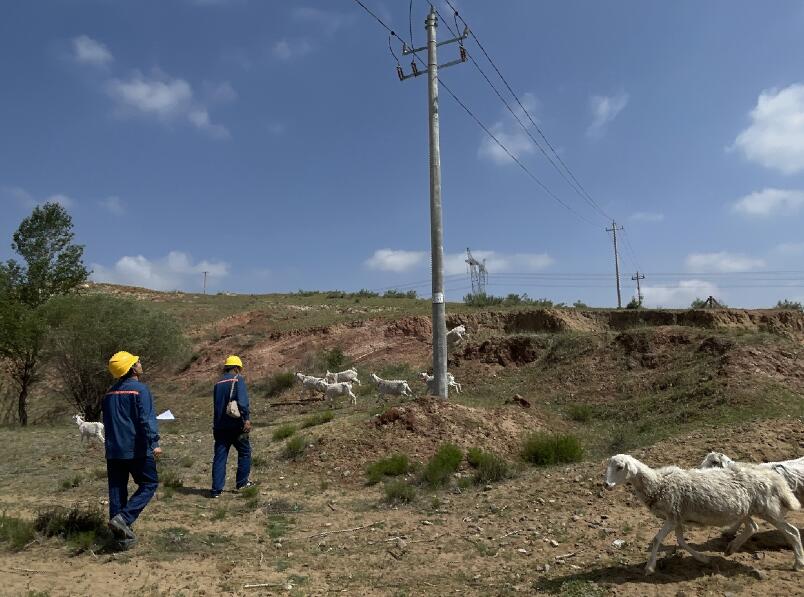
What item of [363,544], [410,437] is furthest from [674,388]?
[363,544]

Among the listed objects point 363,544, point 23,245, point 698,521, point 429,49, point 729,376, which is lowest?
point 363,544

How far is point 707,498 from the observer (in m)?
5.08

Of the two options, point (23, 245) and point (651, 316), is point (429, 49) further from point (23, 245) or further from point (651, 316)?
point (23, 245)

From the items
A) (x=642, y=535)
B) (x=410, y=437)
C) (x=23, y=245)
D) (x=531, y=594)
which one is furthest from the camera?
(x=23, y=245)

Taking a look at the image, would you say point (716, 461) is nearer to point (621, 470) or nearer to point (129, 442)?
point (621, 470)

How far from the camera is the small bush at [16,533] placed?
6.10 m

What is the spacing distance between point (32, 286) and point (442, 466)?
912 inches

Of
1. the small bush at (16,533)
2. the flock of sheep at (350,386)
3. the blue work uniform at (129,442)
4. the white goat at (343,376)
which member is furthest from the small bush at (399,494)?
the white goat at (343,376)

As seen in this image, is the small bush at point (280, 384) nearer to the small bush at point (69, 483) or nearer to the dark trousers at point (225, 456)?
the small bush at point (69, 483)

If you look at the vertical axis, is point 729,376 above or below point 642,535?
above

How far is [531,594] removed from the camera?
5000 mm

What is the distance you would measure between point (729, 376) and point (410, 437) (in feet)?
27.5

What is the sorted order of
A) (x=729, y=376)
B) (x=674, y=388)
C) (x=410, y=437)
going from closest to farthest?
1. (x=410, y=437)
2. (x=729, y=376)
3. (x=674, y=388)

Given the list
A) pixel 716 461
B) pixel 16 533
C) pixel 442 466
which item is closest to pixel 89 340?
pixel 16 533
